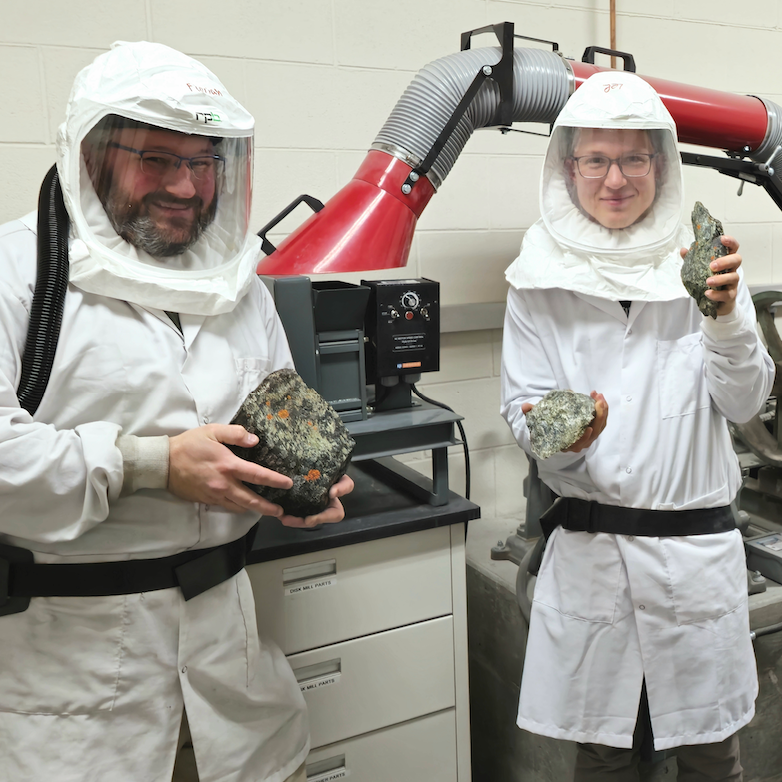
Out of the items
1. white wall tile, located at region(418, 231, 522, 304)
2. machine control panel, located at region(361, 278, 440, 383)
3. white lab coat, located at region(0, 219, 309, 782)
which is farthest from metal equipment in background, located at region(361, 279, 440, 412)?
white wall tile, located at region(418, 231, 522, 304)

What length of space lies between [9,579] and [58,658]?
0.14m

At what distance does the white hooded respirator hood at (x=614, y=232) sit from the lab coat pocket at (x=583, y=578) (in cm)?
48

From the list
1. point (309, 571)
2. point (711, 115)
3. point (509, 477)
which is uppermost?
point (711, 115)

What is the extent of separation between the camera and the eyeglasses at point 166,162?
3.47ft

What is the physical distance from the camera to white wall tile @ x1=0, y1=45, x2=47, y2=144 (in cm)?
173

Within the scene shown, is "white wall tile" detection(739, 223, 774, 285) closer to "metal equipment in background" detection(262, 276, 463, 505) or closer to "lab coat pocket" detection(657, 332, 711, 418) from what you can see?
→ "lab coat pocket" detection(657, 332, 711, 418)

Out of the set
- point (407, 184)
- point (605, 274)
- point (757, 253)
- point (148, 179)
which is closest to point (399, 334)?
point (407, 184)

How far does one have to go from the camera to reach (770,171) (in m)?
1.90

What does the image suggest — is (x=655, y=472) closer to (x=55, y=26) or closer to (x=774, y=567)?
(x=774, y=567)

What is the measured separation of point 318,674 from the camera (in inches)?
61.1

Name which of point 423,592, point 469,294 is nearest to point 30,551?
point 423,592

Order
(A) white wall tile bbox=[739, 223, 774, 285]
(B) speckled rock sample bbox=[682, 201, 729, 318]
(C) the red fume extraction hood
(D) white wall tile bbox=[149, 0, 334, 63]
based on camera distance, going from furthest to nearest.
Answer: (A) white wall tile bbox=[739, 223, 774, 285] < (D) white wall tile bbox=[149, 0, 334, 63] < (C) the red fume extraction hood < (B) speckled rock sample bbox=[682, 201, 729, 318]

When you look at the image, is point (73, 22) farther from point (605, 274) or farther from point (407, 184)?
point (605, 274)

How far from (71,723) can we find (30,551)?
10.2 inches
